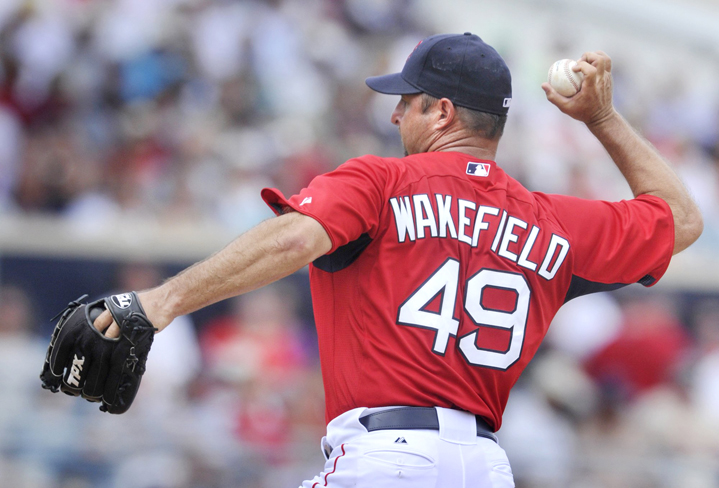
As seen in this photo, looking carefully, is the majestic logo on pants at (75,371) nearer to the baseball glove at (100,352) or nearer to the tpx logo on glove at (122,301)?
the baseball glove at (100,352)

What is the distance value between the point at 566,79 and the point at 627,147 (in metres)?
0.34

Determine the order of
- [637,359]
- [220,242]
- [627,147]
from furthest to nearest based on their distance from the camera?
[637,359] → [220,242] → [627,147]

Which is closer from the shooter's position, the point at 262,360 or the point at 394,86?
the point at 394,86

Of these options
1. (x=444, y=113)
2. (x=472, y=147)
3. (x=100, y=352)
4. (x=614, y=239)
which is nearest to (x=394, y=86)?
(x=444, y=113)

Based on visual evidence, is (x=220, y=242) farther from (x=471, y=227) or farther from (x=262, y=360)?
(x=471, y=227)

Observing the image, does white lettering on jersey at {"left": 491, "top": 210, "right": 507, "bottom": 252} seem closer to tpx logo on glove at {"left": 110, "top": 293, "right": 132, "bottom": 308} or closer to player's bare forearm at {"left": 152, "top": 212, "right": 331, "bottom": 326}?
player's bare forearm at {"left": 152, "top": 212, "right": 331, "bottom": 326}

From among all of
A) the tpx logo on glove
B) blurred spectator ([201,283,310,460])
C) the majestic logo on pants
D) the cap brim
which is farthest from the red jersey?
blurred spectator ([201,283,310,460])

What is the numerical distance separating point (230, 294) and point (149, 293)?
223 millimetres

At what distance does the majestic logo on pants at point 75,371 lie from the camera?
2459 millimetres

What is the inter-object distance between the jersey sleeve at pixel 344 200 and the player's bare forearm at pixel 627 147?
3.07 ft

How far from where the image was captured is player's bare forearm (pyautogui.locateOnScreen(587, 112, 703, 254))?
312 centimetres

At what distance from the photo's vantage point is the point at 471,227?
2.71 meters

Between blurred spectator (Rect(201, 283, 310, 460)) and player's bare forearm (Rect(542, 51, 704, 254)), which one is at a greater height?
player's bare forearm (Rect(542, 51, 704, 254))

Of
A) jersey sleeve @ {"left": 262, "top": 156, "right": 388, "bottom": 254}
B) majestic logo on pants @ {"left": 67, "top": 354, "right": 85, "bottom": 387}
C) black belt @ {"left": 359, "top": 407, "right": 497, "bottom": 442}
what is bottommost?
black belt @ {"left": 359, "top": 407, "right": 497, "bottom": 442}
